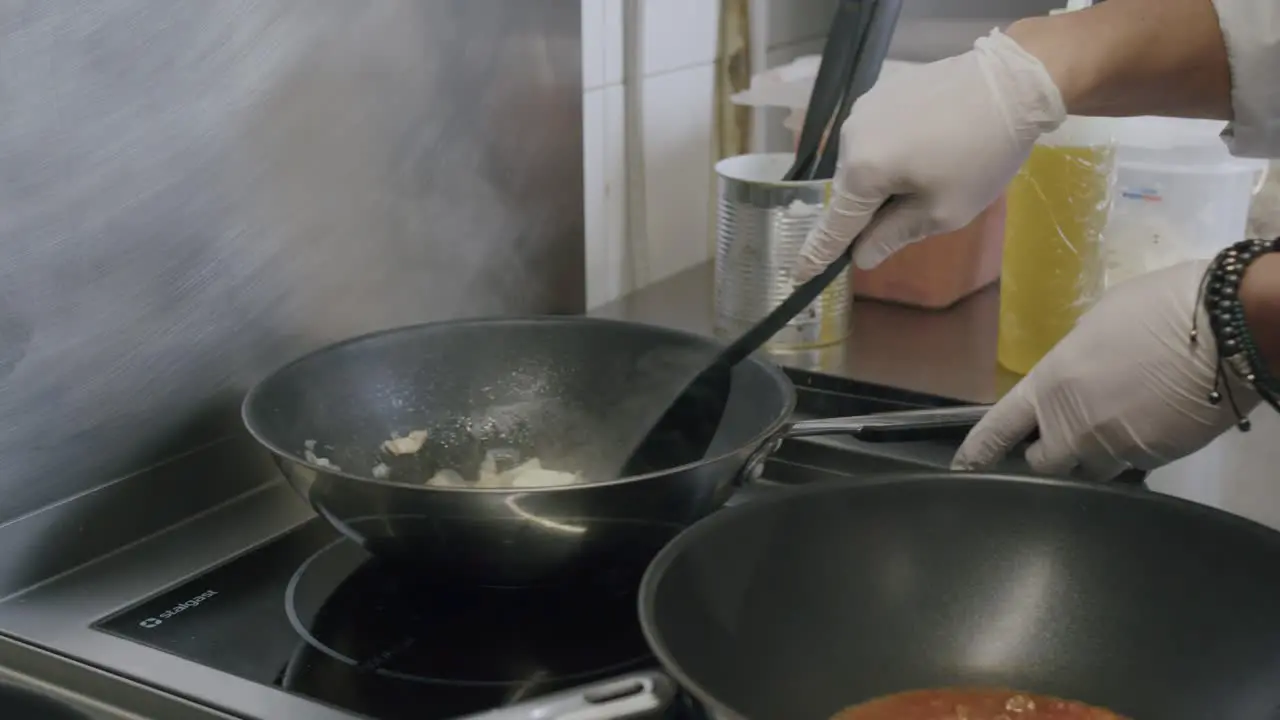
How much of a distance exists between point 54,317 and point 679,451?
37 centimetres

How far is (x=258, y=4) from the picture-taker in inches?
30.1

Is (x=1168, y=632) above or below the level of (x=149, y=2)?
below

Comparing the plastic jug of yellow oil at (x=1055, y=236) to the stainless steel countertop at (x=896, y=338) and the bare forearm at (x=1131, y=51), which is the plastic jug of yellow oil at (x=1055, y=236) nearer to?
the stainless steel countertop at (x=896, y=338)

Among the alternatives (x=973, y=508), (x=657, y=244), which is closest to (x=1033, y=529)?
(x=973, y=508)

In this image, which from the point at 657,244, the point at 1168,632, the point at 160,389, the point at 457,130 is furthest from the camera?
the point at 657,244

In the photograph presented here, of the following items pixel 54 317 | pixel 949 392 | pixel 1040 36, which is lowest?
pixel 949 392

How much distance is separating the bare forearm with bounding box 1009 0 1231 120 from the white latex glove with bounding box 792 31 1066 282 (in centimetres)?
2

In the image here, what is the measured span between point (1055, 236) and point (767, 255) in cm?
22

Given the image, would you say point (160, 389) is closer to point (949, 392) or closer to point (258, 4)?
point (258, 4)

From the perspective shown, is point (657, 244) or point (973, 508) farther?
point (657, 244)

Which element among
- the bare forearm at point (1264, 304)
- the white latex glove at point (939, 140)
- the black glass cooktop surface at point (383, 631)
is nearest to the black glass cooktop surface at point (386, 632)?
the black glass cooktop surface at point (383, 631)

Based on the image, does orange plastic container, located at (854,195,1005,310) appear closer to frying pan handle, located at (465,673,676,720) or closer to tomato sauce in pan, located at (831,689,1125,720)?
tomato sauce in pan, located at (831,689,1125,720)

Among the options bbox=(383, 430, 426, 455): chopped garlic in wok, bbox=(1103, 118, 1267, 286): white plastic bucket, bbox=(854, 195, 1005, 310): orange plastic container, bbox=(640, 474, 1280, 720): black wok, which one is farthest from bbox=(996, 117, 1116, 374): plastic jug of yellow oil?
bbox=(383, 430, 426, 455): chopped garlic in wok

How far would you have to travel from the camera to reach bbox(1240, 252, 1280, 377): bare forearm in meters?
0.68
